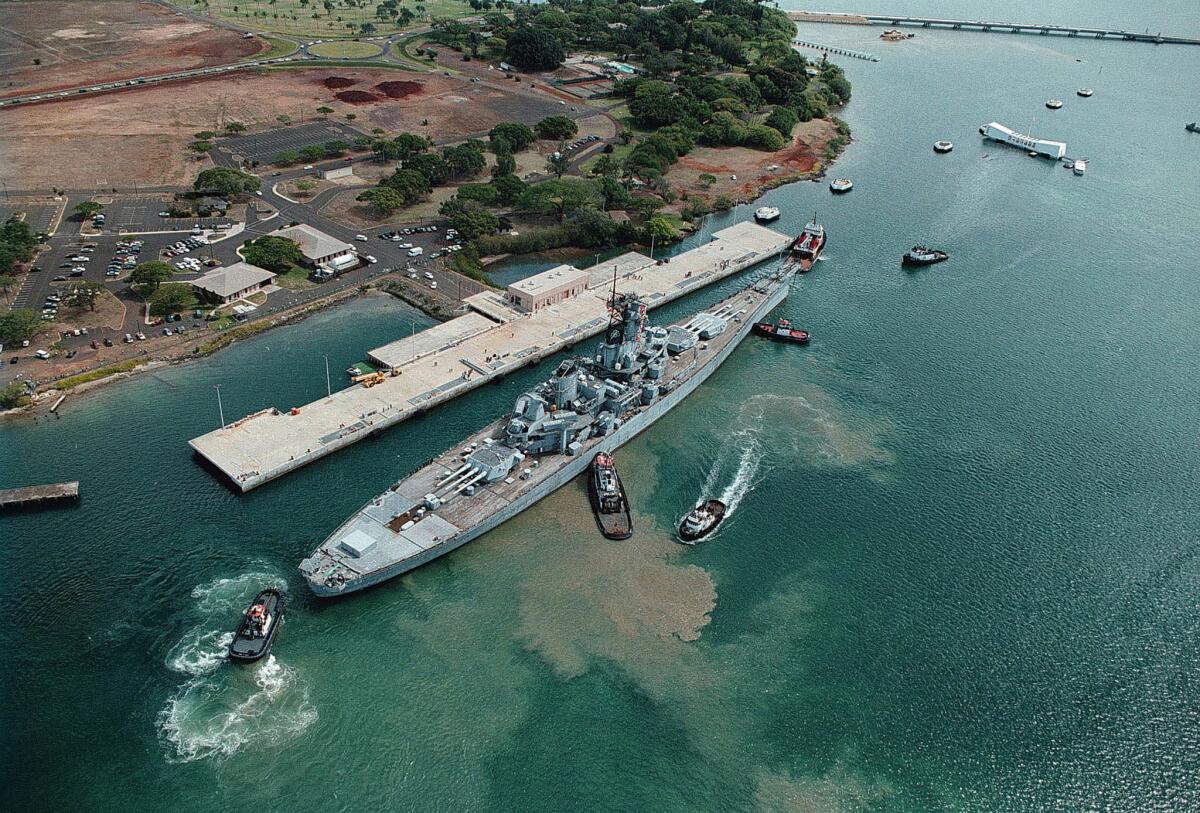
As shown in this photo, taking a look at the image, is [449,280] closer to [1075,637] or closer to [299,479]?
[299,479]

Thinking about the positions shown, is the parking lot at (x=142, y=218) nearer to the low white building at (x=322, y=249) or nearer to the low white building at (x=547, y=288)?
the low white building at (x=322, y=249)

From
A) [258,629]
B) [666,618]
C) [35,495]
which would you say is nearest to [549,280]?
[666,618]

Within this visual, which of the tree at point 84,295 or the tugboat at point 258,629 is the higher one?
the tree at point 84,295

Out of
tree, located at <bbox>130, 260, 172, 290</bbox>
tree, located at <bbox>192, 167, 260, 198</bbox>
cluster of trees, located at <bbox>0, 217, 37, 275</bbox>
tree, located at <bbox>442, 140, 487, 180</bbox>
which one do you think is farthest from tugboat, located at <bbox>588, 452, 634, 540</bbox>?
tree, located at <bbox>192, 167, 260, 198</bbox>

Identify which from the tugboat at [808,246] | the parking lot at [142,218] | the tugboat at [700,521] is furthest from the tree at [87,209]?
the tugboat at [808,246]

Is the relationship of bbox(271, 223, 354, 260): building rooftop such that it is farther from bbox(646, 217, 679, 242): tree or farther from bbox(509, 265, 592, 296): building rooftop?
bbox(646, 217, 679, 242): tree

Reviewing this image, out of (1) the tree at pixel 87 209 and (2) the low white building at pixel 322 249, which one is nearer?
(2) the low white building at pixel 322 249

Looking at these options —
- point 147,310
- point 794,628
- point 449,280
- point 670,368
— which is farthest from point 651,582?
point 147,310
